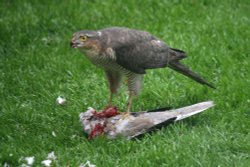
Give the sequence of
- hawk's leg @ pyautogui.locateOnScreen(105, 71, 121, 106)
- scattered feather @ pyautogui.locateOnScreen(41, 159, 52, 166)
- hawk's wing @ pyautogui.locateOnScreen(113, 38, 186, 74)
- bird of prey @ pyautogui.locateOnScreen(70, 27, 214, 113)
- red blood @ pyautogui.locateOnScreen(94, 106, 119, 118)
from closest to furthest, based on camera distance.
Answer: scattered feather @ pyautogui.locateOnScreen(41, 159, 52, 166), bird of prey @ pyautogui.locateOnScreen(70, 27, 214, 113), hawk's wing @ pyautogui.locateOnScreen(113, 38, 186, 74), red blood @ pyautogui.locateOnScreen(94, 106, 119, 118), hawk's leg @ pyautogui.locateOnScreen(105, 71, 121, 106)

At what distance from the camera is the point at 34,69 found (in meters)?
7.61

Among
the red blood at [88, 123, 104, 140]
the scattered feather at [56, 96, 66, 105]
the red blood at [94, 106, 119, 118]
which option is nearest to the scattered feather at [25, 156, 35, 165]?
the red blood at [88, 123, 104, 140]

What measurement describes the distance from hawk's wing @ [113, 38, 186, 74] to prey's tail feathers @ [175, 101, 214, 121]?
0.48m

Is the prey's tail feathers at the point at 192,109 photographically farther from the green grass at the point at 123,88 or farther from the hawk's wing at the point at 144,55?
the hawk's wing at the point at 144,55

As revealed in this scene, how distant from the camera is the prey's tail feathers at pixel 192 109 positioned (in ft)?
19.3

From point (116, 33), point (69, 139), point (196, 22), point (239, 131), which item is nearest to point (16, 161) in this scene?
point (69, 139)

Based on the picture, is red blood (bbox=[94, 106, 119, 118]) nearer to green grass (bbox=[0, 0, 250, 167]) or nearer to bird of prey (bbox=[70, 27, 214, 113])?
bird of prey (bbox=[70, 27, 214, 113])

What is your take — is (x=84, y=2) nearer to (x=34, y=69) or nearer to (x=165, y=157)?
(x=34, y=69)

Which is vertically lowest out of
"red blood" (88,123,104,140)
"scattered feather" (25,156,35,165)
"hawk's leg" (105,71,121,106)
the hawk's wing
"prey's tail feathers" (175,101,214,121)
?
"scattered feather" (25,156,35,165)

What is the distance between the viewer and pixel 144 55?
6055 millimetres

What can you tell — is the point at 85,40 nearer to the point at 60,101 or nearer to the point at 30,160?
the point at 30,160

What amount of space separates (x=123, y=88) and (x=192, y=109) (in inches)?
48.2

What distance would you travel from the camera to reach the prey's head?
560cm

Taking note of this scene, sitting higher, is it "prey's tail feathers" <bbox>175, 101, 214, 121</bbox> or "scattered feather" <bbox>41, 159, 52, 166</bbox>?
"prey's tail feathers" <bbox>175, 101, 214, 121</bbox>
